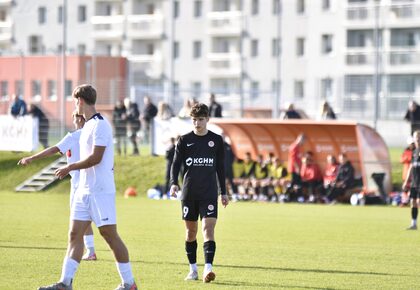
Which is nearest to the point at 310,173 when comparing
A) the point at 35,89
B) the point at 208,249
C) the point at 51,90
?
the point at 208,249

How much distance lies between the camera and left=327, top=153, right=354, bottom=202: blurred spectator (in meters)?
33.5

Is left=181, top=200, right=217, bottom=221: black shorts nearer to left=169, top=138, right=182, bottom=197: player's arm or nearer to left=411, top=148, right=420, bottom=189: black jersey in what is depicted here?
left=169, top=138, right=182, bottom=197: player's arm

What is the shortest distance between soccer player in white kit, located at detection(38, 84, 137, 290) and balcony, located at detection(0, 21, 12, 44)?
264 feet

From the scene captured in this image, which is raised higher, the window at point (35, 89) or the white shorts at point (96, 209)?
the window at point (35, 89)

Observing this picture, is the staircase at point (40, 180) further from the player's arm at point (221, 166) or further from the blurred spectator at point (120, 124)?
the player's arm at point (221, 166)

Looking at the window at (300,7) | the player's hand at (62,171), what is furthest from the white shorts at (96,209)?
the window at (300,7)

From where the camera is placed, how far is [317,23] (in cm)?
8219

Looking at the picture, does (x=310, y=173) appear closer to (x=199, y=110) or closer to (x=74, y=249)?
(x=199, y=110)

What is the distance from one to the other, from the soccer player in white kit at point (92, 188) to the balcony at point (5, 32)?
8041 cm

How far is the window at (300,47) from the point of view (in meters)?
85.1

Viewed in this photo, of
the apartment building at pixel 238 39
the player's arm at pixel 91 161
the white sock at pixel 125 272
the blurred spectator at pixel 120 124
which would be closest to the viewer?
the player's arm at pixel 91 161

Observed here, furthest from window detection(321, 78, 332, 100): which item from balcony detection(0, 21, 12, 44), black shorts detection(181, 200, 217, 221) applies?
black shorts detection(181, 200, 217, 221)

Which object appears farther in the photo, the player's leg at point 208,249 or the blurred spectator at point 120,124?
Result: the blurred spectator at point 120,124

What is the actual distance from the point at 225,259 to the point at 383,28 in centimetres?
6139
